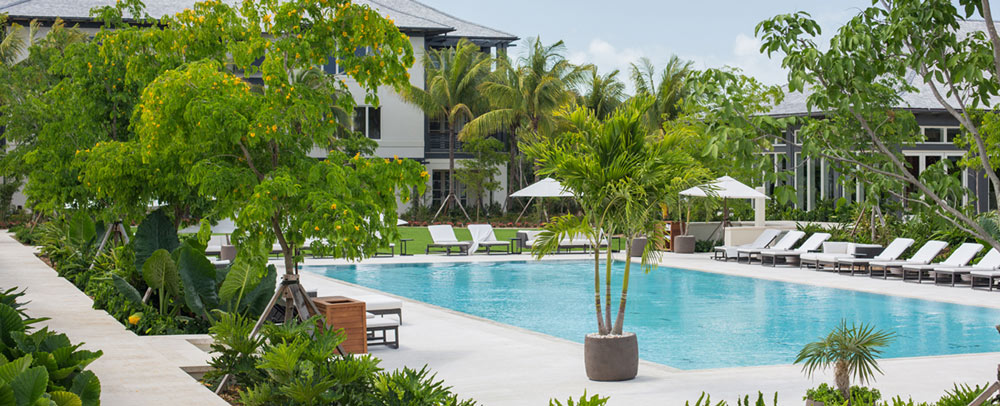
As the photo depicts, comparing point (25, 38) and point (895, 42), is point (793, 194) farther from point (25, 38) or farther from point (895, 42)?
point (25, 38)

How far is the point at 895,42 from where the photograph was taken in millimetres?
4703

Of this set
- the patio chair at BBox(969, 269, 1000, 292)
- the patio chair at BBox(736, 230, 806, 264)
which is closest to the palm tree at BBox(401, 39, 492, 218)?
the patio chair at BBox(736, 230, 806, 264)

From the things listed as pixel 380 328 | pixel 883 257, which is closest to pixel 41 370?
pixel 380 328

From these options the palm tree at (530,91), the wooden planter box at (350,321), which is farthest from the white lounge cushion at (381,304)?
the palm tree at (530,91)

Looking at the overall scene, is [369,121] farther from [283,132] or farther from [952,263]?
[283,132]

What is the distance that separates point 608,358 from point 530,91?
3183cm

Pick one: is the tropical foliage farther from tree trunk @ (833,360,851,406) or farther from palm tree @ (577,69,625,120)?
palm tree @ (577,69,625,120)

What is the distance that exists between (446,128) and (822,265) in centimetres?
2540

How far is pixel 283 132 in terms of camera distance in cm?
995

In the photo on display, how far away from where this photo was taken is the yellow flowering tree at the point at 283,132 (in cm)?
911

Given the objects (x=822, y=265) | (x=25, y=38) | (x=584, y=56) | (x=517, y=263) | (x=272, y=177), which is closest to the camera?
(x=272, y=177)

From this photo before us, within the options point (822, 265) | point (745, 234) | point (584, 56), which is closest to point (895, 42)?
point (822, 265)

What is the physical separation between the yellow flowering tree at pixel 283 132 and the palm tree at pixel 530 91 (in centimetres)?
2996

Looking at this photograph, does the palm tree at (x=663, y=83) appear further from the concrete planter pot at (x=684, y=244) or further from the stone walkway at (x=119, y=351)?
the stone walkway at (x=119, y=351)
